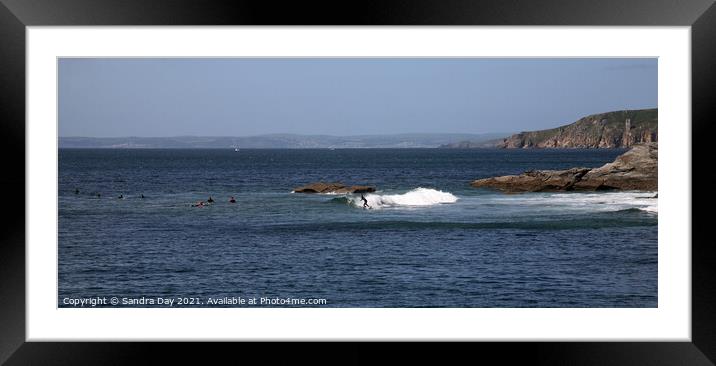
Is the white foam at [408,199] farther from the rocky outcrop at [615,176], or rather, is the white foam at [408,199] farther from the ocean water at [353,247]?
the rocky outcrop at [615,176]

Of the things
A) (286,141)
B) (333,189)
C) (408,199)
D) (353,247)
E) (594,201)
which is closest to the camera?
(353,247)

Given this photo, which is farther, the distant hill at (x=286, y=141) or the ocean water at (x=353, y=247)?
the distant hill at (x=286, y=141)

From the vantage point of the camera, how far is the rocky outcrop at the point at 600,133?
5088 cm

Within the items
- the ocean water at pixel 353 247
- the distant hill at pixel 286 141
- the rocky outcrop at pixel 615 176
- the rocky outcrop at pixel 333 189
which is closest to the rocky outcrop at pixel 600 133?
the distant hill at pixel 286 141

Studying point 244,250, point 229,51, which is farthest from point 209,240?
point 229,51

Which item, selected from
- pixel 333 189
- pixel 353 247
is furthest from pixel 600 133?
pixel 353 247

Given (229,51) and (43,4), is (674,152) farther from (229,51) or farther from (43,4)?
(43,4)

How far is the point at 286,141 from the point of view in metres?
54.9

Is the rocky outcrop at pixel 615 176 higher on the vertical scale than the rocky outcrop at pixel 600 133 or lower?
lower

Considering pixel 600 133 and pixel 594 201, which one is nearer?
pixel 594 201

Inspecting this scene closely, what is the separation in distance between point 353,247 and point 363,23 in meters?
12.6

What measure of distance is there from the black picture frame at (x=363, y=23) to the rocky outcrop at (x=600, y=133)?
156 feet

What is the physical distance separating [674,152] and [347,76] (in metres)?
47.5

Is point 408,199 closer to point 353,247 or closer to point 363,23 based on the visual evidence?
point 353,247
